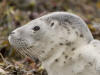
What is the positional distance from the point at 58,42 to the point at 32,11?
5798 mm

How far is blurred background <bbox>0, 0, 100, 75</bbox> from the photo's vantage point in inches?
266

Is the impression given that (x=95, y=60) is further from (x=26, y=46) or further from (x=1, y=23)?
(x=1, y=23)

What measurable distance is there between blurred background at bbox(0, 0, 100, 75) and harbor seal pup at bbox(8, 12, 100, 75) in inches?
75.2

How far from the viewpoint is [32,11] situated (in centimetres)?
980

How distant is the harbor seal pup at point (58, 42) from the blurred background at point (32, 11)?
1.91 m

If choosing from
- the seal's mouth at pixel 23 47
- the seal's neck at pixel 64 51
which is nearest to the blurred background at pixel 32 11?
the seal's mouth at pixel 23 47

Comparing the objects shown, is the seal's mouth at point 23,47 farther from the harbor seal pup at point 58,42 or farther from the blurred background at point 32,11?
the blurred background at point 32,11

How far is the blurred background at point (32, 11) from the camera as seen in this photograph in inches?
266

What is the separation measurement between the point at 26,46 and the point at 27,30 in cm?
19

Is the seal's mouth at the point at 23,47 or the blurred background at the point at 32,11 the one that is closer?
the seal's mouth at the point at 23,47

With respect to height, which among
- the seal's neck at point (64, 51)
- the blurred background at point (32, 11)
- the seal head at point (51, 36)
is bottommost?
the blurred background at point (32, 11)

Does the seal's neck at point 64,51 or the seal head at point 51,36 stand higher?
the seal head at point 51,36

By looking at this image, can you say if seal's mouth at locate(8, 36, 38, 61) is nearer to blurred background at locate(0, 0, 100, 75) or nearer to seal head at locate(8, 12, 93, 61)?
seal head at locate(8, 12, 93, 61)

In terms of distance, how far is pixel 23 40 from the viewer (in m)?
4.09
